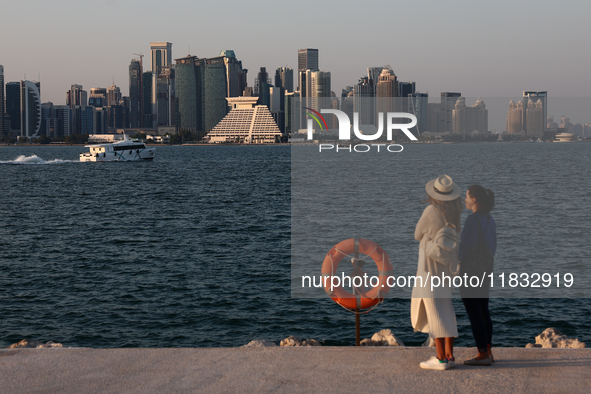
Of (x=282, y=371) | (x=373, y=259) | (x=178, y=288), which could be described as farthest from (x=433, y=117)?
(x=282, y=371)

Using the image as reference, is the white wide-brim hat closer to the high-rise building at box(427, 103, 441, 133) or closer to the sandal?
the sandal

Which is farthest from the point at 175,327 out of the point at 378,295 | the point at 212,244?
the point at 212,244

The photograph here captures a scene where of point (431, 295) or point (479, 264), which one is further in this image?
point (479, 264)

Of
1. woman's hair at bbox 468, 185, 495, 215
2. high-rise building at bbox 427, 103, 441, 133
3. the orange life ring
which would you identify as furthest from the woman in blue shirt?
high-rise building at bbox 427, 103, 441, 133

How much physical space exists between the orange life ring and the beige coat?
69 cm

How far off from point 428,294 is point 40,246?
78.6 ft

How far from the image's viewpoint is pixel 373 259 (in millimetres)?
6750

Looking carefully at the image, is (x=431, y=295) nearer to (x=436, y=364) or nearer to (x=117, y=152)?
(x=436, y=364)

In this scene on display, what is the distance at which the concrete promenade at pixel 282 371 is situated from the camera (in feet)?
17.7

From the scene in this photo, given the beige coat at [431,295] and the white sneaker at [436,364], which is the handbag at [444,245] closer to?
the beige coat at [431,295]

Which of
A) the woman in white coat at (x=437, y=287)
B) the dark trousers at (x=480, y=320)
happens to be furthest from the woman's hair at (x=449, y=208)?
the dark trousers at (x=480, y=320)

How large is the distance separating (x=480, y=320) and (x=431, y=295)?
2.17 feet

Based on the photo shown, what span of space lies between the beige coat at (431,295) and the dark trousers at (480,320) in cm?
25

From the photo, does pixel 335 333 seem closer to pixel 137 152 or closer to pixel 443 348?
pixel 443 348
